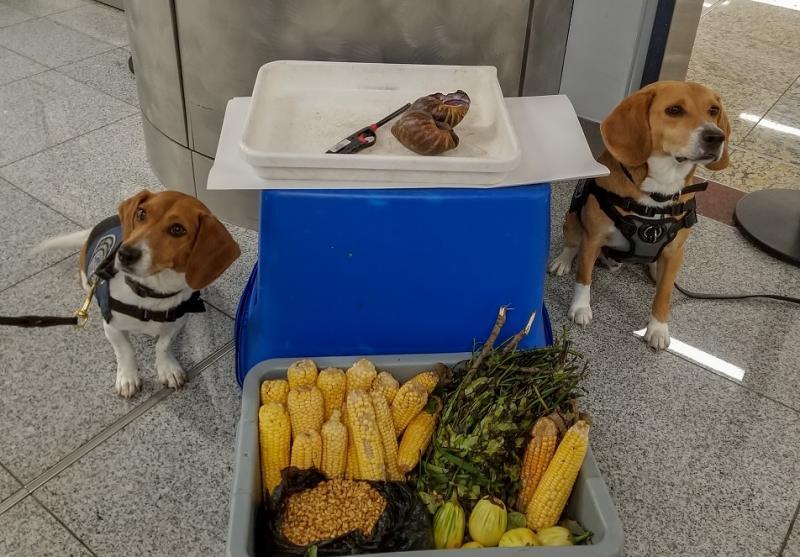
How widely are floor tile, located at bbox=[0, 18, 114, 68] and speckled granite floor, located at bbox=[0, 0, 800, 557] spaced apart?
48.2 inches

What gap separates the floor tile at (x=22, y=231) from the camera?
234 cm

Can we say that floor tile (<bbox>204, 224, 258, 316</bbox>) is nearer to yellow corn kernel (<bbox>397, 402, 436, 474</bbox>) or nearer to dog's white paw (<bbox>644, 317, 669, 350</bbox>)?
yellow corn kernel (<bbox>397, 402, 436, 474</bbox>)

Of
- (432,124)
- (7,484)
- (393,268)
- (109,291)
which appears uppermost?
(432,124)

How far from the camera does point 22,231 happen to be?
2.50 metres

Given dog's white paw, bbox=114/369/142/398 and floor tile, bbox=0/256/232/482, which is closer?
floor tile, bbox=0/256/232/482

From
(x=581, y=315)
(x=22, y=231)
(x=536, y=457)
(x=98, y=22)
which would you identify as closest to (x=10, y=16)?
(x=98, y=22)

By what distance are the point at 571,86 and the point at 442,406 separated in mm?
1900

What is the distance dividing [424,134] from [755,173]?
2.18m

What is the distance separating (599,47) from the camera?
2854 mm

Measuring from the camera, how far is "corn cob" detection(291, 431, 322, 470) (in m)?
1.48

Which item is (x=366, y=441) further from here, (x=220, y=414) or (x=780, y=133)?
(x=780, y=133)

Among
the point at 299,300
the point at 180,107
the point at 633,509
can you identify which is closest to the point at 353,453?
the point at 299,300

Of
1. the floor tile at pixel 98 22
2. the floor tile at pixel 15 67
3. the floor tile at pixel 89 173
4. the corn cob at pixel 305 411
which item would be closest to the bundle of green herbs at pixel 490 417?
the corn cob at pixel 305 411

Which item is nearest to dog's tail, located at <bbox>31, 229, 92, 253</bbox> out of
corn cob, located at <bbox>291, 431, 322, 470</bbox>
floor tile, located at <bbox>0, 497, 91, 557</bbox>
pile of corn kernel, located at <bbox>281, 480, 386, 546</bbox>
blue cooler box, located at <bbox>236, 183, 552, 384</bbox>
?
blue cooler box, located at <bbox>236, 183, 552, 384</bbox>
